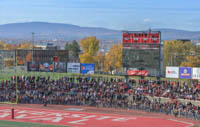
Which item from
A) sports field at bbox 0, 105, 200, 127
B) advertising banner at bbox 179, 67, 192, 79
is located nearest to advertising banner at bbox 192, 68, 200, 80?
advertising banner at bbox 179, 67, 192, 79

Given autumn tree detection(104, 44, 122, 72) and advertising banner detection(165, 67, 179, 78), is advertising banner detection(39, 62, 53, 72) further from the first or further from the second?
autumn tree detection(104, 44, 122, 72)

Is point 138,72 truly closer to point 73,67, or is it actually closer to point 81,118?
point 81,118

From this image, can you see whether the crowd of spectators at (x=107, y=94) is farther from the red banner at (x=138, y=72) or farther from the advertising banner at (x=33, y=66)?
the advertising banner at (x=33, y=66)

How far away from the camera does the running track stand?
85.1 feet

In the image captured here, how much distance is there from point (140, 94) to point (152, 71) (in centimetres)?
276

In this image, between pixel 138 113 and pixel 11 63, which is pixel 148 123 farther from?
pixel 11 63

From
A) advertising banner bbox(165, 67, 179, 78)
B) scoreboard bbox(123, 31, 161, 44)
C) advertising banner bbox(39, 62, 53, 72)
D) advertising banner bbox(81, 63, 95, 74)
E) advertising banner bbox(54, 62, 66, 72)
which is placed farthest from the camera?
advertising banner bbox(39, 62, 53, 72)

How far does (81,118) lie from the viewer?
92.2ft

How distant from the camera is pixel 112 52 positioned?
247 ft

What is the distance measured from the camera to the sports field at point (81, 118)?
2583 centimetres

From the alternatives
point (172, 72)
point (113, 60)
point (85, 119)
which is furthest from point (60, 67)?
point (113, 60)

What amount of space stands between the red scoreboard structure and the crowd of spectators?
1978 mm

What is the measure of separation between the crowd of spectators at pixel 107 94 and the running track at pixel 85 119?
2.26 metres

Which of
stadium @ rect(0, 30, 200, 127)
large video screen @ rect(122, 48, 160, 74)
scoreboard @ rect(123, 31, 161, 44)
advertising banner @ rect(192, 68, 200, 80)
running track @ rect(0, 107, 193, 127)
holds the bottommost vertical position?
running track @ rect(0, 107, 193, 127)
